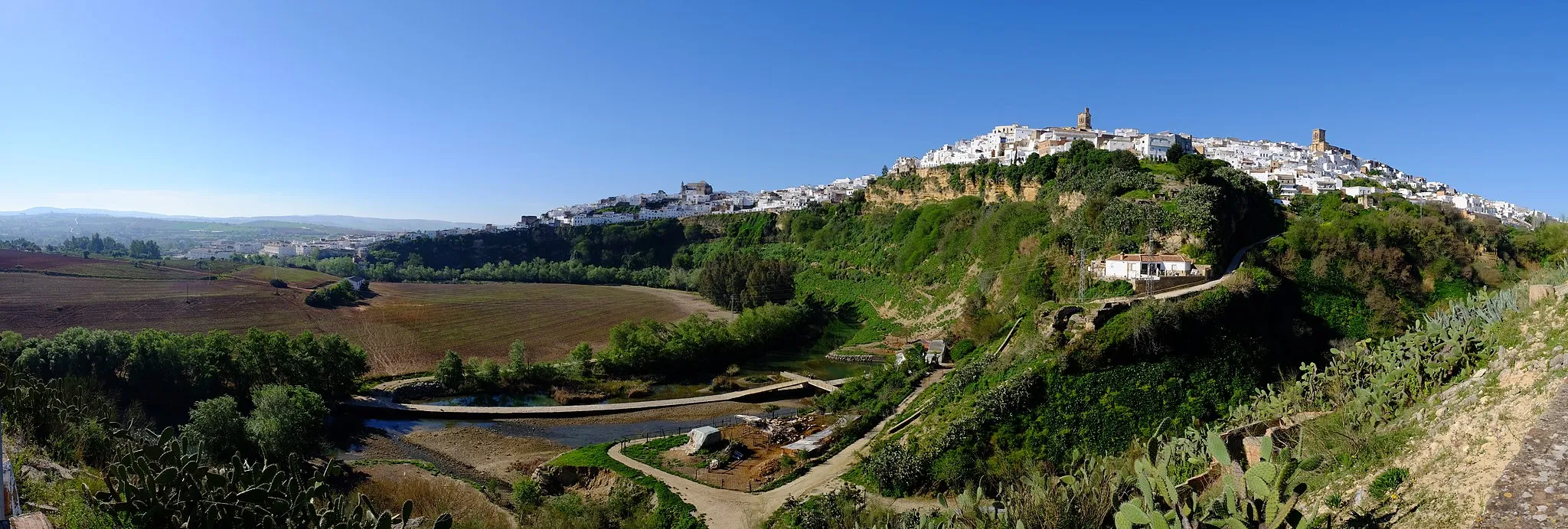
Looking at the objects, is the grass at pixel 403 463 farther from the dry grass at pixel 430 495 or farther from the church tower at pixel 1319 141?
the church tower at pixel 1319 141

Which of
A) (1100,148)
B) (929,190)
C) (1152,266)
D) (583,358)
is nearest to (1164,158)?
(1100,148)

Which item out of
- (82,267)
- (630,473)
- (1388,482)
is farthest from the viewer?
Result: (82,267)

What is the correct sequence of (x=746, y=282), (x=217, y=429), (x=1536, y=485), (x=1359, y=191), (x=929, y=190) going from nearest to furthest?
1. (x=1536, y=485)
2. (x=217, y=429)
3. (x=1359, y=191)
4. (x=746, y=282)
5. (x=929, y=190)

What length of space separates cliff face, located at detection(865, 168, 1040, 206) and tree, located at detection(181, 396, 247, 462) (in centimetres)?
3972

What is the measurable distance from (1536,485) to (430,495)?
1966 centimetres

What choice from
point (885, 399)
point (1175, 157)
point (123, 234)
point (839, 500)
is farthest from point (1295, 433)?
point (123, 234)

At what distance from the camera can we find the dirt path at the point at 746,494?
1667 centimetres

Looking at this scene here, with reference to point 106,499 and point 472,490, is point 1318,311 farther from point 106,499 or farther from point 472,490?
point 106,499

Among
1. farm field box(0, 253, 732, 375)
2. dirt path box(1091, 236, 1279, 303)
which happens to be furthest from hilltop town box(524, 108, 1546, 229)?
farm field box(0, 253, 732, 375)

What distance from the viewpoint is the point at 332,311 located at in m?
47.5

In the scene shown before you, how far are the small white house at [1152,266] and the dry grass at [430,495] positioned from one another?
20809 mm

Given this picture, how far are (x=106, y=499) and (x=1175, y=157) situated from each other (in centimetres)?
4663

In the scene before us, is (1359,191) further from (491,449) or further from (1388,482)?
(491,449)

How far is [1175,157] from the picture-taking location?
42.5m
